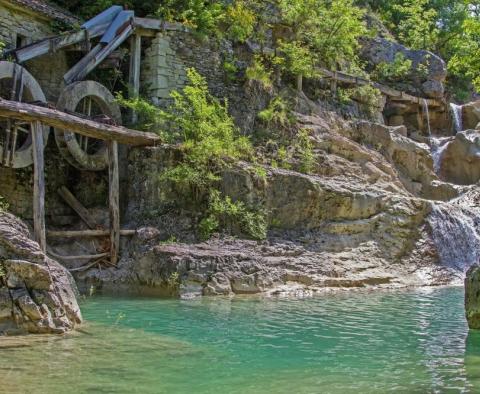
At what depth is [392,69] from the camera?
82.8ft

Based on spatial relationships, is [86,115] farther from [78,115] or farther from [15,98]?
[15,98]

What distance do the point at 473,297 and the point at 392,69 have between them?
1819 centimetres

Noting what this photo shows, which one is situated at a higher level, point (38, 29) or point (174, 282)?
point (38, 29)

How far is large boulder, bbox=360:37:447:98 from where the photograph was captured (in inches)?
1014

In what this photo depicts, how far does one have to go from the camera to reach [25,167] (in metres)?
14.6

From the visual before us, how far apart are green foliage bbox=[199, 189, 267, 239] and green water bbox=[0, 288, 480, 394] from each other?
3492 mm

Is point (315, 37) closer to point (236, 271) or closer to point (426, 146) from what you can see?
point (426, 146)

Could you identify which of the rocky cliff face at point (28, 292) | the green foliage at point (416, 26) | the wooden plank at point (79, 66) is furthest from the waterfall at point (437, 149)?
the rocky cliff face at point (28, 292)

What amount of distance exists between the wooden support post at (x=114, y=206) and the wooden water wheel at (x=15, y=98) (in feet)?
5.36

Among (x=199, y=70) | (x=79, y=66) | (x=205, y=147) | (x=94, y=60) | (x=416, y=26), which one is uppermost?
(x=416, y=26)

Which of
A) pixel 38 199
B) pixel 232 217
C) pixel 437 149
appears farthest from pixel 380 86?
pixel 38 199

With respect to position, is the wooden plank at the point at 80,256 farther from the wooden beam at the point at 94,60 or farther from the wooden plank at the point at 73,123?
the wooden beam at the point at 94,60

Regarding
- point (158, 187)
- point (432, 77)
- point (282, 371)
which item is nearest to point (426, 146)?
point (432, 77)

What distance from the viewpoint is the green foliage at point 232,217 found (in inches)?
555
